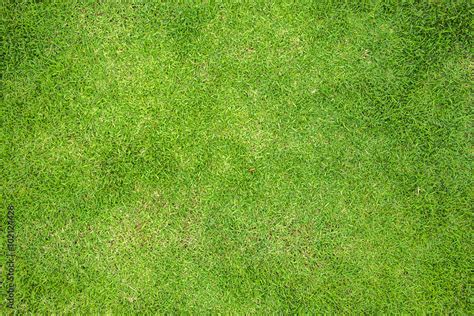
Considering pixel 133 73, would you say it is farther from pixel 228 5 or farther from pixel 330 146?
pixel 330 146

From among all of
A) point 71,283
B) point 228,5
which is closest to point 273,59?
point 228,5

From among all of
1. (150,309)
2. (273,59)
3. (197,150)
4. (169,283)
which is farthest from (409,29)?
(150,309)

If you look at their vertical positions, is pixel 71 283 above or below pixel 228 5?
below

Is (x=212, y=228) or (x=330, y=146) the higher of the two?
(x=330, y=146)

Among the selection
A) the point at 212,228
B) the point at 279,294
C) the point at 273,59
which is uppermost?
the point at 273,59

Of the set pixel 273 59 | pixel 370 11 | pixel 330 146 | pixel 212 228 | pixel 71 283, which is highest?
pixel 370 11

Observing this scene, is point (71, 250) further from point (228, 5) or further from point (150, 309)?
point (228, 5)
